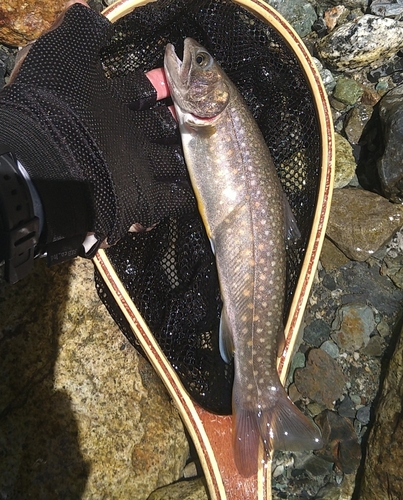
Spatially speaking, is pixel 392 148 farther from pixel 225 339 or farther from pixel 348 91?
pixel 225 339

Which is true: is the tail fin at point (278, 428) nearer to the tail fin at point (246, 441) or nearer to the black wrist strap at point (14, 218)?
the tail fin at point (246, 441)

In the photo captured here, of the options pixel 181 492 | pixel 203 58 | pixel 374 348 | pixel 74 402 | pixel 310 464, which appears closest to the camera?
pixel 203 58

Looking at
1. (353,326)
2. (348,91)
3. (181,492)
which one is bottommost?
(181,492)

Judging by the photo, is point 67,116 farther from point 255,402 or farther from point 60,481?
point 60,481

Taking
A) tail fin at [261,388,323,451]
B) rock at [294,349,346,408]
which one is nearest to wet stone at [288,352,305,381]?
rock at [294,349,346,408]

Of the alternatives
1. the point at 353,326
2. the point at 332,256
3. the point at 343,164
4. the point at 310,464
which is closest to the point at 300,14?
the point at 343,164

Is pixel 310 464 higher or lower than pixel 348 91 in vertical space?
lower
